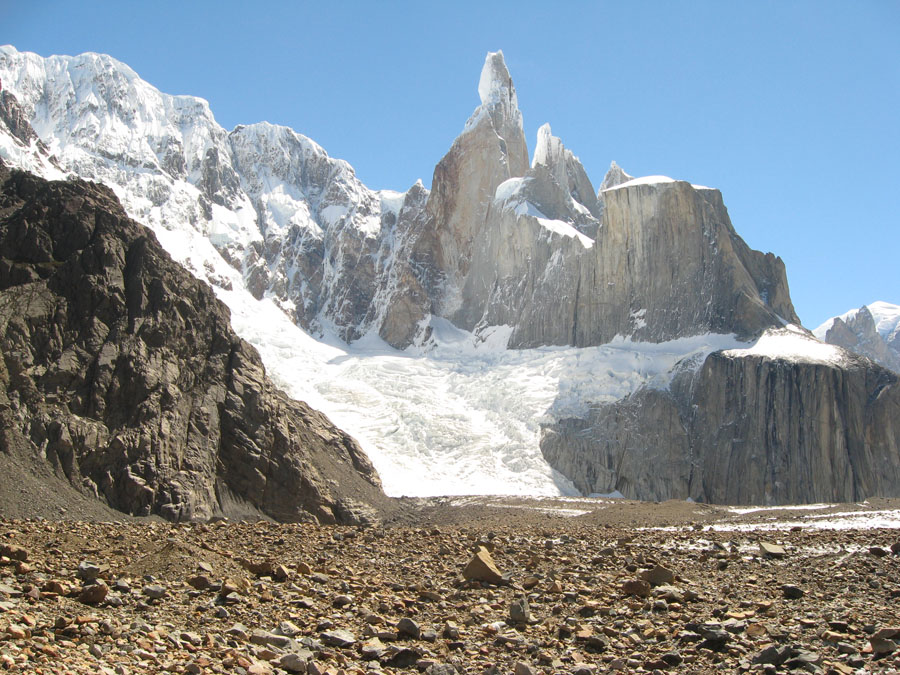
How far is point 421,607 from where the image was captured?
14469mm

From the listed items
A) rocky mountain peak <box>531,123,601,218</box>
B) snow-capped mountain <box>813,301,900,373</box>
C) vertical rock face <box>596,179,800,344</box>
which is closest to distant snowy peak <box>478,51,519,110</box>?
rocky mountain peak <box>531,123,601,218</box>

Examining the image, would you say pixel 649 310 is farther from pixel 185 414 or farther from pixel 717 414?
pixel 185 414

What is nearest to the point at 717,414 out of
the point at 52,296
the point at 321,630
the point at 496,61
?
the point at 52,296

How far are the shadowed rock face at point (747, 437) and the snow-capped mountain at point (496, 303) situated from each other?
0.81 feet

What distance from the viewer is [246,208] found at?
164m

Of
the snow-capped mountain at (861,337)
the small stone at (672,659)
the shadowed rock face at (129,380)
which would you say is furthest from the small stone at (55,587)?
the snow-capped mountain at (861,337)

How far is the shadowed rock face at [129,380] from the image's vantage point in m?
34.3

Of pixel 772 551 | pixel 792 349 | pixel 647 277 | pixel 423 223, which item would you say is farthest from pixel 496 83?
pixel 772 551

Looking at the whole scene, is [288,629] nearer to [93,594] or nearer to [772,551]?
[93,594]

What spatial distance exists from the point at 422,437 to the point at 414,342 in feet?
164

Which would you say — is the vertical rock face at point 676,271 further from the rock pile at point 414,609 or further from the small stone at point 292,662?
the small stone at point 292,662

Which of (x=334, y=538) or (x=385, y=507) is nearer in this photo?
(x=334, y=538)

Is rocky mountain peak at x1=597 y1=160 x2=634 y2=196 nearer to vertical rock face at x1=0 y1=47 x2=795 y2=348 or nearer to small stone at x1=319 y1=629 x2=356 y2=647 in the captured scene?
vertical rock face at x1=0 y1=47 x2=795 y2=348

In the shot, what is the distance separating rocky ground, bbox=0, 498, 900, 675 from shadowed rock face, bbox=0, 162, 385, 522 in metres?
14.2
